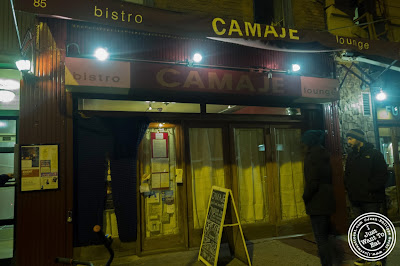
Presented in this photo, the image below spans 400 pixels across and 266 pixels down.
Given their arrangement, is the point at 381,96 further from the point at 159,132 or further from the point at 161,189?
the point at 161,189

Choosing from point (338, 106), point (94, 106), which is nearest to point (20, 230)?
point (94, 106)

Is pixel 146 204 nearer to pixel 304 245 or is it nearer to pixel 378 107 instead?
pixel 304 245

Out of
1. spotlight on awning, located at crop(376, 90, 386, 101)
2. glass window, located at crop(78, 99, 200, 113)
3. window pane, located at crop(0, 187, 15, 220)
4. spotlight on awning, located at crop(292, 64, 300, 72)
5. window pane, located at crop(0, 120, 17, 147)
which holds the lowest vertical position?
window pane, located at crop(0, 187, 15, 220)

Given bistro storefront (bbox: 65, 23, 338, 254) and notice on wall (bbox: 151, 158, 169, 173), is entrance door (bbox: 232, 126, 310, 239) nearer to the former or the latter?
bistro storefront (bbox: 65, 23, 338, 254)

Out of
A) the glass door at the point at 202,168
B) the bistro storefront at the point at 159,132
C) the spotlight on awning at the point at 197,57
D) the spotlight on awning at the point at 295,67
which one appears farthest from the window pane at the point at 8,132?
the spotlight on awning at the point at 295,67

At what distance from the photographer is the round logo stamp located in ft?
13.7

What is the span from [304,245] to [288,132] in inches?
99.2

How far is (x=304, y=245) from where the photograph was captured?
5.68m

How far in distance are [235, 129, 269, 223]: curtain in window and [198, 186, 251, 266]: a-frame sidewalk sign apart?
135 centimetres

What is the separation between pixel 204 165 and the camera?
5992 millimetres

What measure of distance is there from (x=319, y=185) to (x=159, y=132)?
10.5 feet

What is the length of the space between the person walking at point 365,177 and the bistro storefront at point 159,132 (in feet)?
6.56

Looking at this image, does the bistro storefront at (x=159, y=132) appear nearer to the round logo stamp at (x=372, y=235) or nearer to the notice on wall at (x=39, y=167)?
the notice on wall at (x=39, y=167)

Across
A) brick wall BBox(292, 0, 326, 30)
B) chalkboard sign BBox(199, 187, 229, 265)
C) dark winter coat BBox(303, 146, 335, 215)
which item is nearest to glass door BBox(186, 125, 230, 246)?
chalkboard sign BBox(199, 187, 229, 265)
